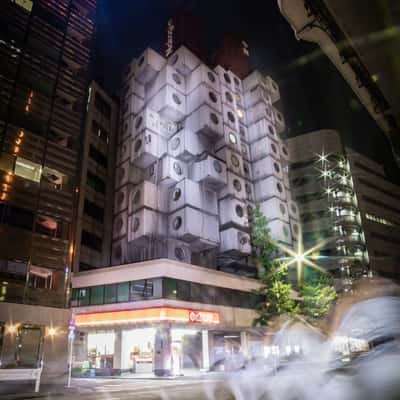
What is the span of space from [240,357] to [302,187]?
46.3 metres

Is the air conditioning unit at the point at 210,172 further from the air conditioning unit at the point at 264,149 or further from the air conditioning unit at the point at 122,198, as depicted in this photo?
the air conditioning unit at the point at 264,149

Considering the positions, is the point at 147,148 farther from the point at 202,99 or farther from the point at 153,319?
the point at 153,319

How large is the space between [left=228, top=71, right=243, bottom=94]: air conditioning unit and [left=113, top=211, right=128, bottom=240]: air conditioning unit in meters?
26.0

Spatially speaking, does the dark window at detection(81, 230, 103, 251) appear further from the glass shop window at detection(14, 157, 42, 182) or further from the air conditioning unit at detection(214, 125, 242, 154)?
the air conditioning unit at detection(214, 125, 242, 154)

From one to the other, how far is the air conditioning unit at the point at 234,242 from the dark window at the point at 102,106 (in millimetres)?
22985

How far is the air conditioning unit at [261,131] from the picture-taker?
166ft

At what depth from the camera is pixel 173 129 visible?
1709 inches

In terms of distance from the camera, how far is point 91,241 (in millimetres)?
40312

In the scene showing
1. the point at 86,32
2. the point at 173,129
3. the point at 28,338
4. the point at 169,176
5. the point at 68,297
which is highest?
the point at 86,32

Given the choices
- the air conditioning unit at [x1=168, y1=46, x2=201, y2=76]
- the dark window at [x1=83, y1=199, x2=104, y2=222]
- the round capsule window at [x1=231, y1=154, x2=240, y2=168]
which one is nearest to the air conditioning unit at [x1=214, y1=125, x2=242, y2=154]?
the round capsule window at [x1=231, y1=154, x2=240, y2=168]

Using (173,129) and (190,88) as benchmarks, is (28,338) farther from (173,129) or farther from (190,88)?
(190,88)

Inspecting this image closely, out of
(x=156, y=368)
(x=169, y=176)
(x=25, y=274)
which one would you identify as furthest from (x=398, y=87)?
(x=169, y=176)

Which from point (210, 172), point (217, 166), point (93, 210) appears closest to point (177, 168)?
point (210, 172)

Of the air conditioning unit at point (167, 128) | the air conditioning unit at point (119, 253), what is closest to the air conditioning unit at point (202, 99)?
the air conditioning unit at point (167, 128)
